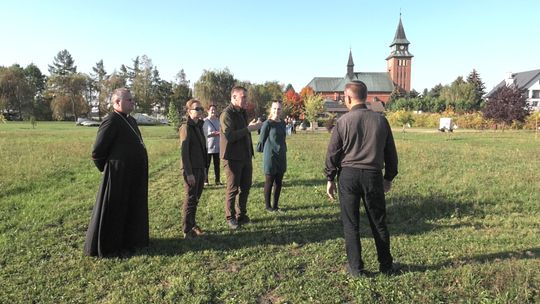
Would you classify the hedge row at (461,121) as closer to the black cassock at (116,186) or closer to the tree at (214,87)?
the tree at (214,87)

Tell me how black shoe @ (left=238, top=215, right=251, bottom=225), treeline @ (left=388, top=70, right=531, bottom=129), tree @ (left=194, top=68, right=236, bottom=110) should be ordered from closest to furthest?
1. black shoe @ (left=238, top=215, right=251, bottom=225)
2. treeline @ (left=388, top=70, right=531, bottom=129)
3. tree @ (left=194, top=68, right=236, bottom=110)

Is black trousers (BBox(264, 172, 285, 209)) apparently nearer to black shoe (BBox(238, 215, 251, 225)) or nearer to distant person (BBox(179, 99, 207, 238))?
black shoe (BBox(238, 215, 251, 225))

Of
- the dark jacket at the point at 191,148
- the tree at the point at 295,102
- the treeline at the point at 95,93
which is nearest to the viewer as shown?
the dark jacket at the point at 191,148

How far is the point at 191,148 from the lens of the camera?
540 cm

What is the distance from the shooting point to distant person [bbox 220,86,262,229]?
224 inches

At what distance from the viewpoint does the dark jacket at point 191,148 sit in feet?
17.4

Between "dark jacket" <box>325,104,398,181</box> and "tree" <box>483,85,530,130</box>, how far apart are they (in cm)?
4086

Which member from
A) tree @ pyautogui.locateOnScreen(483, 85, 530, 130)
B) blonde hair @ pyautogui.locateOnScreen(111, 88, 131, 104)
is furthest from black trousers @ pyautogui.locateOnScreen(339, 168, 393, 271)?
tree @ pyautogui.locateOnScreen(483, 85, 530, 130)

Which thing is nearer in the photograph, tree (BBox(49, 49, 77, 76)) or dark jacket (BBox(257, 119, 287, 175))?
dark jacket (BBox(257, 119, 287, 175))

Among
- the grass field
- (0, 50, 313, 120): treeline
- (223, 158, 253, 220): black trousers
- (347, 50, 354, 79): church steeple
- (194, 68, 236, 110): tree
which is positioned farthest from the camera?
(347, 50, 354, 79): church steeple

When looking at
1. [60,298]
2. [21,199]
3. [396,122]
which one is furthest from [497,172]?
[396,122]

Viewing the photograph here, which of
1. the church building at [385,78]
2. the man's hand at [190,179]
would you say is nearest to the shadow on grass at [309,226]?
the man's hand at [190,179]

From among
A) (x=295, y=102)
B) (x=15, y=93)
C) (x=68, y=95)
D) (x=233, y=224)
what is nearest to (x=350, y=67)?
(x=295, y=102)

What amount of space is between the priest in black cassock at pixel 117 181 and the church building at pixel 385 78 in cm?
10811
